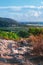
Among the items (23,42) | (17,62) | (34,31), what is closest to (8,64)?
(17,62)

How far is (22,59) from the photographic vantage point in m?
13.0

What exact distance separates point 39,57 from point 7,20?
17.4 m

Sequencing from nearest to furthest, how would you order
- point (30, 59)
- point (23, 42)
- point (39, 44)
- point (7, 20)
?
point (30, 59) < point (39, 44) < point (23, 42) < point (7, 20)

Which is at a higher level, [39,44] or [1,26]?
[39,44]

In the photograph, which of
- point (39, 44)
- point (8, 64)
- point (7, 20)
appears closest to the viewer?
point (8, 64)

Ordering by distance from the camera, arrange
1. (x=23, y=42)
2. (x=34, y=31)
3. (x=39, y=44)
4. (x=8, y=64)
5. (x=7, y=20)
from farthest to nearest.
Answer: (x=7, y=20)
(x=34, y=31)
(x=23, y=42)
(x=39, y=44)
(x=8, y=64)

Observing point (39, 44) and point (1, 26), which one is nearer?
point (39, 44)

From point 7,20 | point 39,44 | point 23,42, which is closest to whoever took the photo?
point 39,44

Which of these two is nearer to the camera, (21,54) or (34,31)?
(21,54)

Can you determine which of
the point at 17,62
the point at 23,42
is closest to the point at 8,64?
the point at 17,62

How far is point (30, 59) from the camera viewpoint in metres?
13.5

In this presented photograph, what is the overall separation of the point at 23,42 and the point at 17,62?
5.88 metres

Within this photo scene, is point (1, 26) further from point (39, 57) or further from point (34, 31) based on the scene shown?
point (39, 57)

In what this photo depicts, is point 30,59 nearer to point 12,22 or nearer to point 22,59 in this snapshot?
point 22,59
